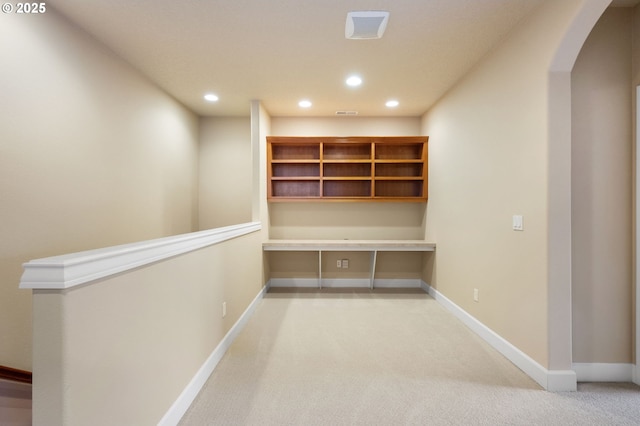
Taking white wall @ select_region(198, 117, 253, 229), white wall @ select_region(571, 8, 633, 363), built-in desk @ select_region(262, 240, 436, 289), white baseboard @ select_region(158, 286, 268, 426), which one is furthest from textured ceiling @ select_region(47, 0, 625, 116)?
white baseboard @ select_region(158, 286, 268, 426)

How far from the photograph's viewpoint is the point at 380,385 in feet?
6.52

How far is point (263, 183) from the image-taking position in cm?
396

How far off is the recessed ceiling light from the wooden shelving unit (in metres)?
1.12

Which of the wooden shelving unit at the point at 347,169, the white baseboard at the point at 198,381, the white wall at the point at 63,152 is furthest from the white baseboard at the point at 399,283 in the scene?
the white wall at the point at 63,152

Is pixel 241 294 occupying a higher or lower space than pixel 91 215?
lower

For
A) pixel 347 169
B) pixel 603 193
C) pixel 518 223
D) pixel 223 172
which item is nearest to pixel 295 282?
pixel 347 169

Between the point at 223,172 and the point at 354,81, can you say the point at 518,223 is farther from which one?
the point at 223,172

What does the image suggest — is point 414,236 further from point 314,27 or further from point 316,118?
point 314,27

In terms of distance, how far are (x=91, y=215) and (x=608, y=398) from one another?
3926 mm

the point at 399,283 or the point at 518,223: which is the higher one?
the point at 518,223

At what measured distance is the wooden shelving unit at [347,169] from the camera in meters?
4.34

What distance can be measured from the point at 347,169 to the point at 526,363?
3.11 metres

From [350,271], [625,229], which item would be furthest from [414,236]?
[625,229]

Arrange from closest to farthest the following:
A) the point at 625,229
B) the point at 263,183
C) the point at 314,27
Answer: the point at 625,229, the point at 314,27, the point at 263,183
